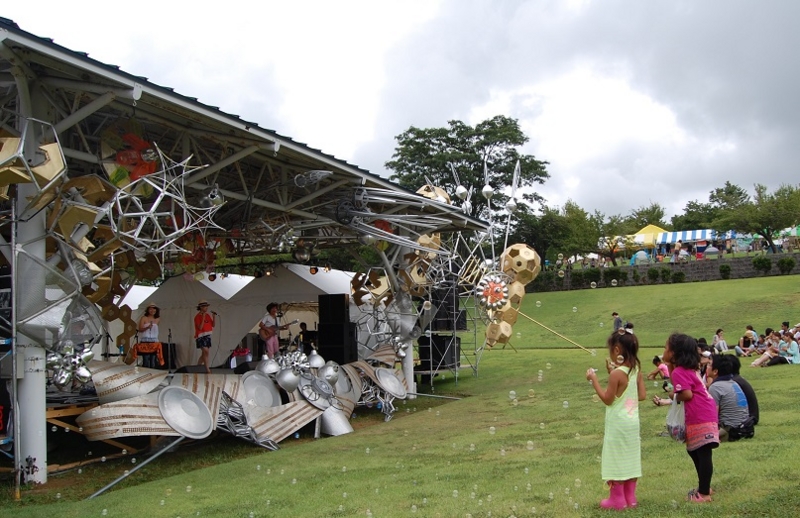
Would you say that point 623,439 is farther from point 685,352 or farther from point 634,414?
point 685,352

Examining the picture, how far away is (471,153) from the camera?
44.0 metres

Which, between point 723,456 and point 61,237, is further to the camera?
point 61,237

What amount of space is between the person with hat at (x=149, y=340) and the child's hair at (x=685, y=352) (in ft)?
32.7

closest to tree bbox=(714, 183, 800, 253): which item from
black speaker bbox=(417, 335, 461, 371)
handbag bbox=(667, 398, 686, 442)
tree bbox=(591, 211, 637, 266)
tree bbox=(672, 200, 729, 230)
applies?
tree bbox=(591, 211, 637, 266)

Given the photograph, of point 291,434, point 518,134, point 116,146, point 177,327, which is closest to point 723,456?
point 291,434

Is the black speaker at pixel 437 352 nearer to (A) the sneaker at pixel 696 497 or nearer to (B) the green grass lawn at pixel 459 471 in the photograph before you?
Answer: (B) the green grass lawn at pixel 459 471

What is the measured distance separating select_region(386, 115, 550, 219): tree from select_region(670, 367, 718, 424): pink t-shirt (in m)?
38.4

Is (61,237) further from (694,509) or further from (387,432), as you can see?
(694,509)

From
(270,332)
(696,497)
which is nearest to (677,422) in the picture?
(696,497)

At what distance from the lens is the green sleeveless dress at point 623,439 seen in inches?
203

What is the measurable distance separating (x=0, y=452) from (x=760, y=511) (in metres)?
7.36

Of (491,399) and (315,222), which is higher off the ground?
(315,222)

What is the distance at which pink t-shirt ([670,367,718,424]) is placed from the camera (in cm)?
520

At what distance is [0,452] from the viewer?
322 inches
